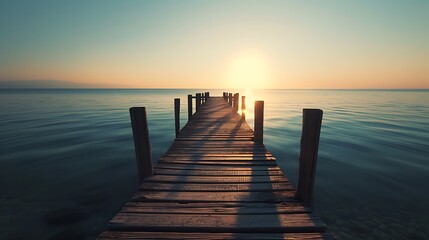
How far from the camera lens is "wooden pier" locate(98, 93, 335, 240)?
92.4 inches

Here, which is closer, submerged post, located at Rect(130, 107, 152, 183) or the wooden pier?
the wooden pier

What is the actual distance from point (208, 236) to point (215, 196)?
0.84m

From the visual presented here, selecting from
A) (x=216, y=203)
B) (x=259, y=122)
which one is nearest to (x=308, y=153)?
(x=216, y=203)

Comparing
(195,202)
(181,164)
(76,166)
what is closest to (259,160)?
(181,164)

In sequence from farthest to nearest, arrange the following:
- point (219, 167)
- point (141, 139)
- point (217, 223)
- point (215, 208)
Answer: point (219, 167) → point (141, 139) → point (215, 208) → point (217, 223)

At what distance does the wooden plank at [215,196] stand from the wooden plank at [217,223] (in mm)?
374

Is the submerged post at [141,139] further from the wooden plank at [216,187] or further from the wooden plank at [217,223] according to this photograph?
the wooden plank at [217,223]

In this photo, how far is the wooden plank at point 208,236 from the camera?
2229 mm

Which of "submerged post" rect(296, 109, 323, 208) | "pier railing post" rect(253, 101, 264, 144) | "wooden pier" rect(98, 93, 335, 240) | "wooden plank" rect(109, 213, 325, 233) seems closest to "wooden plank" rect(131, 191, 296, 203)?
"wooden pier" rect(98, 93, 335, 240)

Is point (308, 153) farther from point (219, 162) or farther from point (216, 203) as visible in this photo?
Result: point (219, 162)

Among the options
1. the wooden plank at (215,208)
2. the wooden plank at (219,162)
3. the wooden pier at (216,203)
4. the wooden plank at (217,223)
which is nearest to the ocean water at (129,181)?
the wooden plank at (219,162)

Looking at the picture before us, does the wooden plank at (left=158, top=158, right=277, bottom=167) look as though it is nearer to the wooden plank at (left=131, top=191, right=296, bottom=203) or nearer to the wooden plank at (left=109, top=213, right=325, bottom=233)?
the wooden plank at (left=131, top=191, right=296, bottom=203)

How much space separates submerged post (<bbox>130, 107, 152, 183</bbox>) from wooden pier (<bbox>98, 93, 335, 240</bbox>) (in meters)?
0.02

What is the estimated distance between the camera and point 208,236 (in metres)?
2.26
